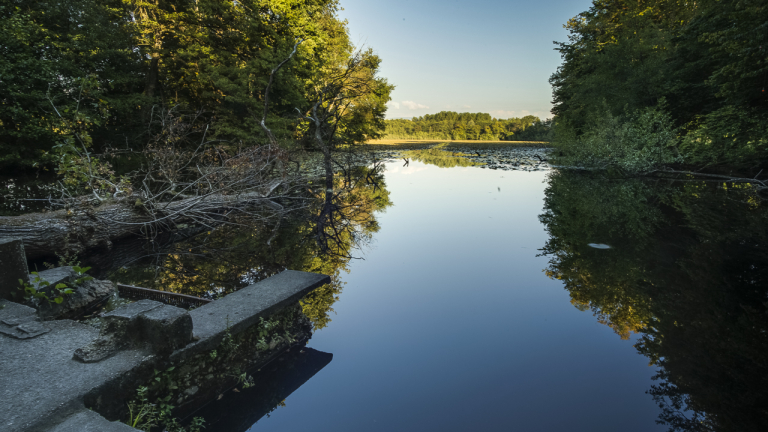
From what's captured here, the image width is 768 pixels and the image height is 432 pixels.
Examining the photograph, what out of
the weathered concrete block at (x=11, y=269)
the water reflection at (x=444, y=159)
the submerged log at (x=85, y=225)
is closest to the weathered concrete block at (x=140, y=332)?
the weathered concrete block at (x=11, y=269)

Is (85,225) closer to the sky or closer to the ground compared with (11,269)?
closer to the ground

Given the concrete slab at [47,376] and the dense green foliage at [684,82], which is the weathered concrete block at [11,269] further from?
the dense green foliage at [684,82]

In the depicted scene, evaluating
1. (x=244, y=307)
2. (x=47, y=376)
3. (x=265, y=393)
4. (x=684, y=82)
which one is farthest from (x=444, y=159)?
(x=47, y=376)

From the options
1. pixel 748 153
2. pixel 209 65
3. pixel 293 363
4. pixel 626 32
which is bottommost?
pixel 293 363

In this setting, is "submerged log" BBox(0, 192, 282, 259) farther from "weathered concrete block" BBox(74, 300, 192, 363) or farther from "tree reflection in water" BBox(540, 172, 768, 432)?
"tree reflection in water" BBox(540, 172, 768, 432)

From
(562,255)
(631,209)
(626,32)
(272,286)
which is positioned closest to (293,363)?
(272,286)

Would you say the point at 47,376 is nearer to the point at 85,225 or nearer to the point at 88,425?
the point at 88,425

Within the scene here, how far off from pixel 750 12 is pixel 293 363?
15106 mm

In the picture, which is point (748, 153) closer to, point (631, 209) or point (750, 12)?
point (750, 12)

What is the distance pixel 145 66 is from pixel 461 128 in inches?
4835

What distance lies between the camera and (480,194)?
11.5 metres

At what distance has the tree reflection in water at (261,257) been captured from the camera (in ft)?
13.6

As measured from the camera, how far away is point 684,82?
1631cm

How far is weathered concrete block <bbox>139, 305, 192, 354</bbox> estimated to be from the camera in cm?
210
